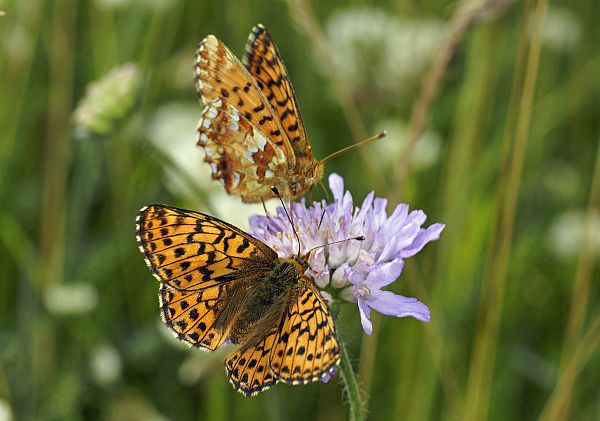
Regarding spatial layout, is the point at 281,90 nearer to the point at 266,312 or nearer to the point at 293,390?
the point at 266,312

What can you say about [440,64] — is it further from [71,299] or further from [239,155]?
[71,299]

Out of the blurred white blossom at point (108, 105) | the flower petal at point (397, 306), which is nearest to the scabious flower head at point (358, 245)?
the flower petal at point (397, 306)

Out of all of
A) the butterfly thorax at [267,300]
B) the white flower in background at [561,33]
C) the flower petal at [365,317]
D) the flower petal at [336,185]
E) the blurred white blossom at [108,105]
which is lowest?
the flower petal at [365,317]

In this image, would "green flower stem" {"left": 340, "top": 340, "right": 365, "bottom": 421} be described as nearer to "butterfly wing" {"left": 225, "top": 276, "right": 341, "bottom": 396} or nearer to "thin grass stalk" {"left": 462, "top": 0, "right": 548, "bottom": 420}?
"butterfly wing" {"left": 225, "top": 276, "right": 341, "bottom": 396}

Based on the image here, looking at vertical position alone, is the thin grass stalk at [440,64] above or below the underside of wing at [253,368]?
above

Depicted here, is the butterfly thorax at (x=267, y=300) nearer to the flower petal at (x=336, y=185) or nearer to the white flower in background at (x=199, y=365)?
the flower petal at (x=336, y=185)

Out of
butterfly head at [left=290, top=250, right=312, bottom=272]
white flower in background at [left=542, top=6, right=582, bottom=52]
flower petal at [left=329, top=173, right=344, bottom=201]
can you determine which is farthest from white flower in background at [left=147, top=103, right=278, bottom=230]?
white flower in background at [left=542, top=6, right=582, bottom=52]

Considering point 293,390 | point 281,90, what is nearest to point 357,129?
point 281,90
